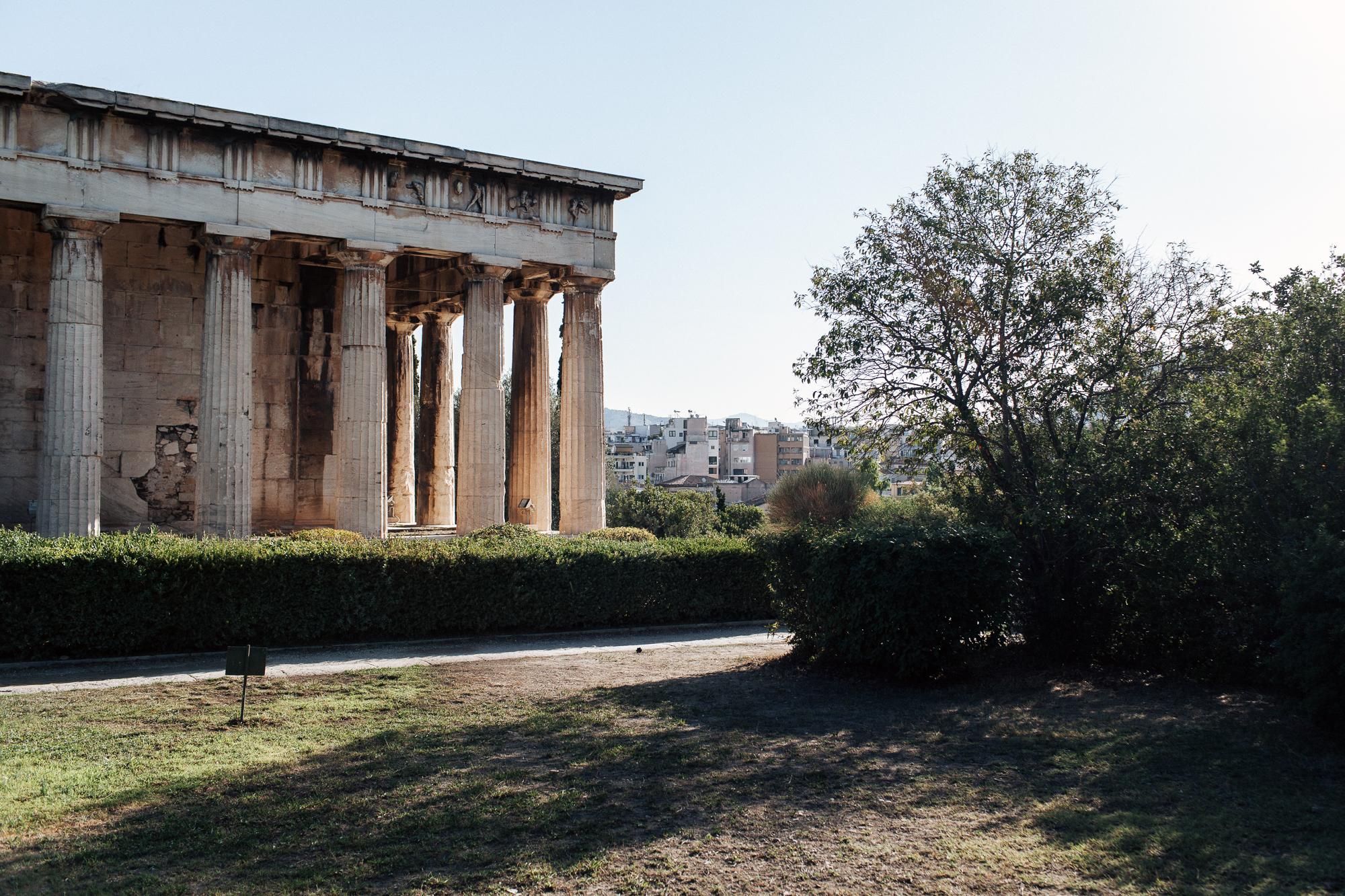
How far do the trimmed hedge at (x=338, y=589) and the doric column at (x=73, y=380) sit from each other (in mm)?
5001

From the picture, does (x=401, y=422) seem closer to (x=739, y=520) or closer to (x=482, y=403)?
(x=482, y=403)

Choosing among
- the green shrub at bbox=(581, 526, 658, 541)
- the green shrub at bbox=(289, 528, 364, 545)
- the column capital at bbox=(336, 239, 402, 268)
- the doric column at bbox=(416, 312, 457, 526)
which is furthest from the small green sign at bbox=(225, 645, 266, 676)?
the doric column at bbox=(416, 312, 457, 526)

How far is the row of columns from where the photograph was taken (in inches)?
810

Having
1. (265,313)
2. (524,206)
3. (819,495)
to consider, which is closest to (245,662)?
(524,206)

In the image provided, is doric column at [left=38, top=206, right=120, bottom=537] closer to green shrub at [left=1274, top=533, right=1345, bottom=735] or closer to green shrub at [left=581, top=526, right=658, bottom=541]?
green shrub at [left=581, top=526, right=658, bottom=541]

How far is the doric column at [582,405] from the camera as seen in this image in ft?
85.4

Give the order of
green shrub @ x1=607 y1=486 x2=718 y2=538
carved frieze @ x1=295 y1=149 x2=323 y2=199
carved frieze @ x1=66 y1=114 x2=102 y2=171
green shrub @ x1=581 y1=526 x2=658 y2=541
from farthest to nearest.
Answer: green shrub @ x1=607 y1=486 x2=718 y2=538, carved frieze @ x1=295 y1=149 x2=323 y2=199, green shrub @ x1=581 y1=526 x2=658 y2=541, carved frieze @ x1=66 y1=114 x2=102 y2=171

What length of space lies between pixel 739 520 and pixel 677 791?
3309cm

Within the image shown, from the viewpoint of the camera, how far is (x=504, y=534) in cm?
2066

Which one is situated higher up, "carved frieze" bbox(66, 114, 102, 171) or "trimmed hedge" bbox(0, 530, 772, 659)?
"carved frieze" bbox(66, 114, 102, 171)

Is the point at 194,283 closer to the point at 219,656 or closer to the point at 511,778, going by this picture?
the point at 219,656

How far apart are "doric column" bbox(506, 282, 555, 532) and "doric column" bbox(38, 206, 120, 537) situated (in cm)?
946

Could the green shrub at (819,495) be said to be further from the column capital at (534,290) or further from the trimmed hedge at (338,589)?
the trimmed hedge at (338,589)

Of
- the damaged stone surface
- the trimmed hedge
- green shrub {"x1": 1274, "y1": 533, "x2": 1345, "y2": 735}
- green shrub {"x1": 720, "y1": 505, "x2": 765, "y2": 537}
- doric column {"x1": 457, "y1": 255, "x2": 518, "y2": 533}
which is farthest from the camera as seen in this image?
green shrub {"x1": 720, "y1": 505, "x2": 765, "y2": 537}
